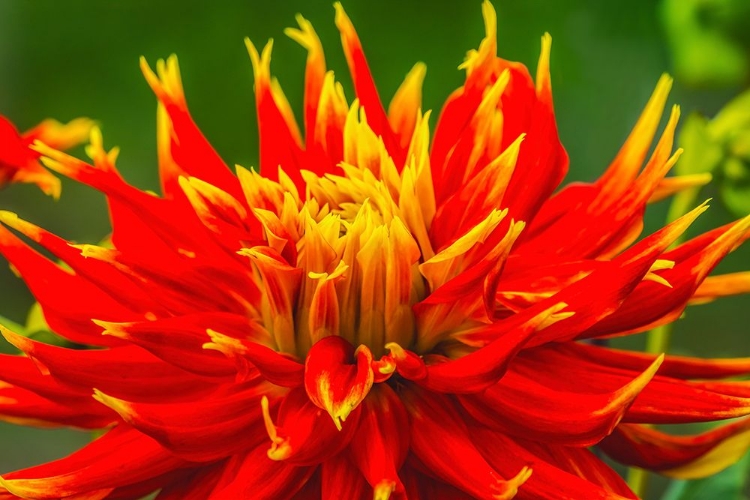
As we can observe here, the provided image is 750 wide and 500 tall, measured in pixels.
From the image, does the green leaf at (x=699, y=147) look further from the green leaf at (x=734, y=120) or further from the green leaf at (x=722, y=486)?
the green leaf at (x=722, y=486)

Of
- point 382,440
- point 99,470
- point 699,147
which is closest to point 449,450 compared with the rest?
point 382,440

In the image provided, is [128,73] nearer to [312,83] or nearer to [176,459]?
[312,83]

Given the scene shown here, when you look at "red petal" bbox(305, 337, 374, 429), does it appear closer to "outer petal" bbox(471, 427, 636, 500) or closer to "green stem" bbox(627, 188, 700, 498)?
"outer petal" bbox(471, 427, 636, 500)

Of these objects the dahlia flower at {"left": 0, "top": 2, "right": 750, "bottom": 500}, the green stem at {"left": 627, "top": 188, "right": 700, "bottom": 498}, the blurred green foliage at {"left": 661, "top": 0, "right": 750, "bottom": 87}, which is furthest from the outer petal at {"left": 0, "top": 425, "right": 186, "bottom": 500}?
the blurred green foliage at {"left": 661, "top": 0, "right": 750, "bottom": 87}

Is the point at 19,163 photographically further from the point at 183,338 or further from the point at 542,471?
the point at 542,471

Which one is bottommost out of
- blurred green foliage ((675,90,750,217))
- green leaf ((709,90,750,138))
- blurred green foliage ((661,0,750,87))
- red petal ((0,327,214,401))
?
red petal ((0,327,214,401))

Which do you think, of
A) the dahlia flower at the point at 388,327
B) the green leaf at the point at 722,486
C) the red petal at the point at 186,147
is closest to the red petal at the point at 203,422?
the dahlia flower at the point at 388,327

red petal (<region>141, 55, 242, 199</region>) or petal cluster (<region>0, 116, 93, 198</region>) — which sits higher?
red petal (<region>141, 55, 242, 199</region>)
